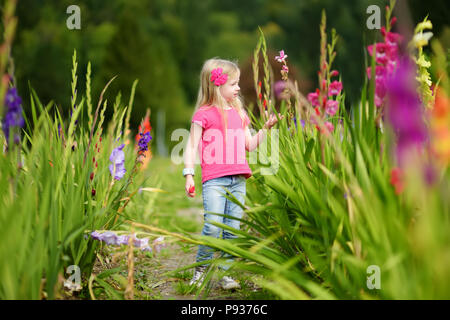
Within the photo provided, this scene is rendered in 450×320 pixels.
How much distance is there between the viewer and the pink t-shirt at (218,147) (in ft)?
9.26

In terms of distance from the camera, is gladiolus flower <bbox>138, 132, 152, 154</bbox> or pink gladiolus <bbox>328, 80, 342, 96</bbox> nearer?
pink gladiolus <bbox>328, 80, 342, 96</bbox>

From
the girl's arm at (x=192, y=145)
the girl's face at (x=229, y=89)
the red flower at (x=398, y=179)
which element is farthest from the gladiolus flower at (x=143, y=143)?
the red flower at (x=398, y=179)

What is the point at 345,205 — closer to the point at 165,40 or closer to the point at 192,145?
the point at 192,145

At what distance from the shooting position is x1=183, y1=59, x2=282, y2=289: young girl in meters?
2.80

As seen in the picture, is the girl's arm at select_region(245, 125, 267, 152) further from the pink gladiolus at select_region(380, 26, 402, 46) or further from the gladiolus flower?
the pink gladiolus at select_region(380, 26, 402, 46)

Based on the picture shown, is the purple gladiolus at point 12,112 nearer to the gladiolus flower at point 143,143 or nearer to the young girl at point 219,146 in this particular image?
the gladiolus flower at point 143,143

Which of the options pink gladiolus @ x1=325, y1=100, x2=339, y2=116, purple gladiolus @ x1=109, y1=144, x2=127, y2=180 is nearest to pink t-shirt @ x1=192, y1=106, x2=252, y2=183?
purple gladiolus @ x1=109, y1=144, x2=127, y2=180

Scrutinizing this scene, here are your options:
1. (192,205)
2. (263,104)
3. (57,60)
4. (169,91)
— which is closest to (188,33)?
(169,91)

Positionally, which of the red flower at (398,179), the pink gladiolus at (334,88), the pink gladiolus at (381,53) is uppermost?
the pink gladiolus at (381,53)

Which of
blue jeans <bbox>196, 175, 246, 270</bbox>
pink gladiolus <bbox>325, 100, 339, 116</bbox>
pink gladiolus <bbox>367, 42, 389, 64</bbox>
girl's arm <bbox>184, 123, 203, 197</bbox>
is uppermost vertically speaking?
pink gladiolus <bbox>367, 42, 389, 64</bbox>

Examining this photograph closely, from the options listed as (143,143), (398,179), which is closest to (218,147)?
(143,143)
